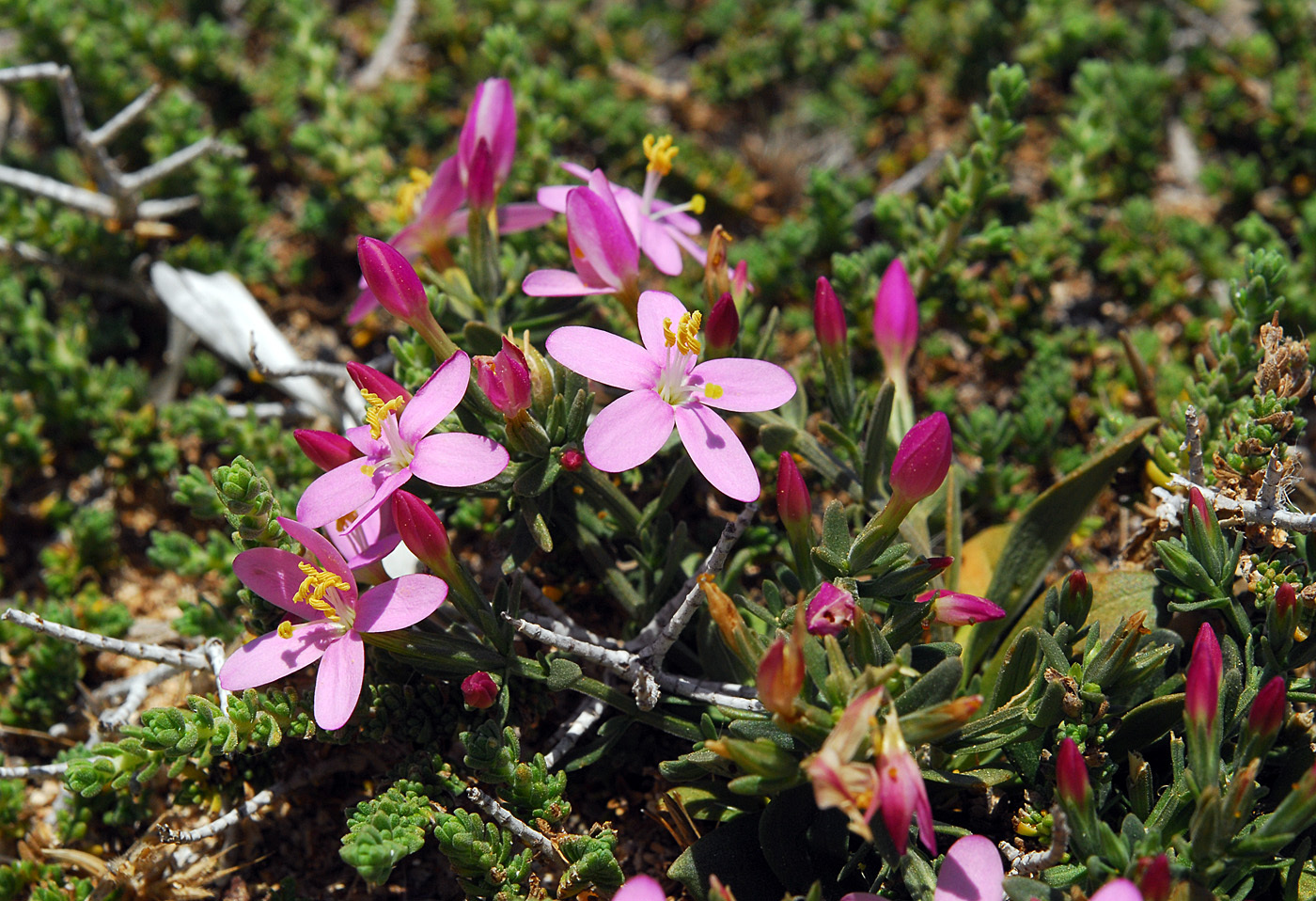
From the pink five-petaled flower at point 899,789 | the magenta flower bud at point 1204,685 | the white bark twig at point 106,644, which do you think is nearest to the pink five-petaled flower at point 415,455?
the white bark twig at point 106,644

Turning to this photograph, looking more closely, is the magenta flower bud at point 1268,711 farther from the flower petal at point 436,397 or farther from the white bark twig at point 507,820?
the flower petal at point 436,397

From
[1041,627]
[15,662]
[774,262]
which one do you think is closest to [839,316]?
[1041,627]

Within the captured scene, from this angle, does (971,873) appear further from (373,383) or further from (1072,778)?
(373,383)

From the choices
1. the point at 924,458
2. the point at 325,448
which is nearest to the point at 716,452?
the point at 924,458

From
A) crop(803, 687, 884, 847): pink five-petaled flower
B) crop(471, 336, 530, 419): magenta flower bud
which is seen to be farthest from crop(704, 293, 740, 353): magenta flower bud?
crop(803, 687, 884, 847): pink five-petaled flower

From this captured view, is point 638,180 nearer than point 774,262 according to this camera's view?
No

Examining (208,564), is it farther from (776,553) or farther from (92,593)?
(776,553)

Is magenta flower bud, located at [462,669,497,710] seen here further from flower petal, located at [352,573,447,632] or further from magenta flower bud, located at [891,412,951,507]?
magenta flower bud, located at [891,412,951,507]
